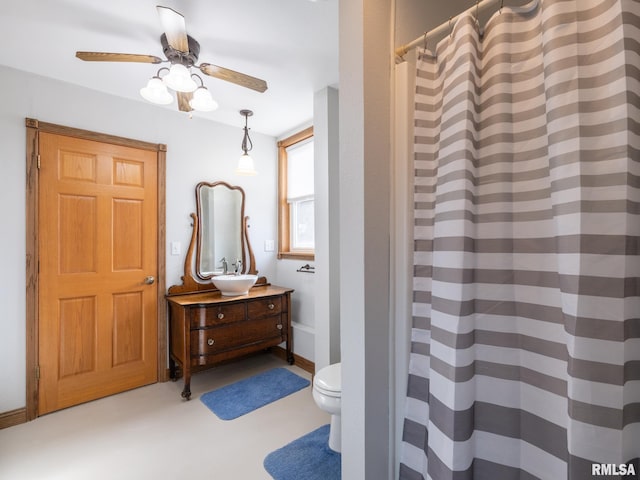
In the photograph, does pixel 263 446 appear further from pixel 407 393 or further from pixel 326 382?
pixel 407 393

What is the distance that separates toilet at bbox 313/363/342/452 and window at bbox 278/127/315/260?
1.34 metres

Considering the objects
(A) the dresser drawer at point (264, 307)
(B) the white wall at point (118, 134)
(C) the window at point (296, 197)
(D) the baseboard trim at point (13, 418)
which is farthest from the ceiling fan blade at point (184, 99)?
(D) the baseboard trim at point (13, 418)

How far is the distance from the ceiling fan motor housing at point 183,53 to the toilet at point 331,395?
1.99m

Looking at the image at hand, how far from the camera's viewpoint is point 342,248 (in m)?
1.06

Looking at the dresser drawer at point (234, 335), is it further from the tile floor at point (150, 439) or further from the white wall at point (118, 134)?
the white wall at point (118, 134)

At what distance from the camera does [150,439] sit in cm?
187

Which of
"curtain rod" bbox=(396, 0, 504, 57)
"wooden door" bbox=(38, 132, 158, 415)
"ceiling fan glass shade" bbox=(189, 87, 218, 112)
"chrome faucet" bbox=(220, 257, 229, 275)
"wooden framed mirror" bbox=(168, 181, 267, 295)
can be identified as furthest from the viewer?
"chrome faucet" bbox=(220, 257, 229, 275)

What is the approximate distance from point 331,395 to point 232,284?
1397 millimetres

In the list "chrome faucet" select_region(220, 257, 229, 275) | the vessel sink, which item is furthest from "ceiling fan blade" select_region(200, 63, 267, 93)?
"chrome faucet" select_region(220, 257, 229, 275)

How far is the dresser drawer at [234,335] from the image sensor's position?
2.37 meters

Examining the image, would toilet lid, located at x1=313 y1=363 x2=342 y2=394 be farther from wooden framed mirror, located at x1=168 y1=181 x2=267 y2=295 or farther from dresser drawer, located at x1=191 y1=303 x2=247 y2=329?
wooden framed mirror, located at x1=168 y1=181 x2=267 y2=295

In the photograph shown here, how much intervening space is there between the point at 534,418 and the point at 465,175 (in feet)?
2.23

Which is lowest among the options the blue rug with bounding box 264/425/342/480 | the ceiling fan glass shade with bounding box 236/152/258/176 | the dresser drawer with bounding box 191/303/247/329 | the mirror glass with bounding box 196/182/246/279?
the blue rug with bounding box 264/425/342/480

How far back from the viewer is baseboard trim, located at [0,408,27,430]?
196 cm
